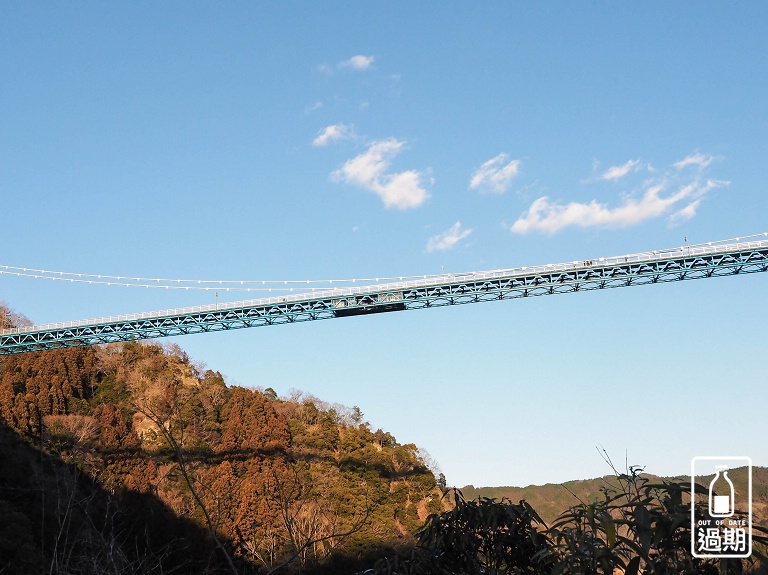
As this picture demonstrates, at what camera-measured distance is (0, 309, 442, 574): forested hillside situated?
26.5 meters

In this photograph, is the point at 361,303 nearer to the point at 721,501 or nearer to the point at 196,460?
the point at 196,460

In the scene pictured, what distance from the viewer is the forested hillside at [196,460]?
26.5 meters

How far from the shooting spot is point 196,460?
32.9m

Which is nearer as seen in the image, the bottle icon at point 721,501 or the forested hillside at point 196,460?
the bottle icon at point 721,501

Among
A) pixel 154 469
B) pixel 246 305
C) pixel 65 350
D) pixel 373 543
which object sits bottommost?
pixel 373 543

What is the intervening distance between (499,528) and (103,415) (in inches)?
1305

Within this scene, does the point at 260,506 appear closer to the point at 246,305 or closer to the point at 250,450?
the point at 250,450

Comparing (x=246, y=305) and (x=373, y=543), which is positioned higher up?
(x=246, y=305)

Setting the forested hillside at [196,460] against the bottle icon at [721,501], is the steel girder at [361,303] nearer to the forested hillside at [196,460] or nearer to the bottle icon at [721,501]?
the forested hillside at [196,460]

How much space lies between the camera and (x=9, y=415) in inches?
1246

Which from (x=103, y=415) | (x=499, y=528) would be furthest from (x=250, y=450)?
(x=499, y=528)

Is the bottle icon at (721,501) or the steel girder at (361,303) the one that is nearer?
the bottle icon at (721,501)

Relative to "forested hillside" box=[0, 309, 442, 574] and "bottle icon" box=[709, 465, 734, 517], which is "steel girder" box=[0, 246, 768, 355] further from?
"bottle icon" box=[709, 465, 734, 517]

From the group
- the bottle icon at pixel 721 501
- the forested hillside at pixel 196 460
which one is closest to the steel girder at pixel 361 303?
the forested hillside at pixel 196 460
